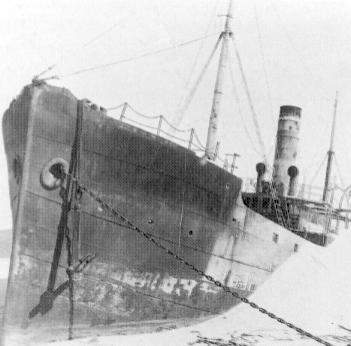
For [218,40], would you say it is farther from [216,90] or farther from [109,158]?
[109,158]

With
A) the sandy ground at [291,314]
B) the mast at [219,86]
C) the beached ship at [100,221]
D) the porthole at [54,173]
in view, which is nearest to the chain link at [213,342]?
the sandy ground at [291,314]

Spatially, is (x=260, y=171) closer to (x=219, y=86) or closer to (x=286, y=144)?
(x=286, y=144)

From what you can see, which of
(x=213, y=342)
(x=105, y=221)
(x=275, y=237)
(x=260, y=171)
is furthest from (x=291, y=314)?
(x=260, y=171)

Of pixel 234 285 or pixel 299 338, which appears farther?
pixel 234 285

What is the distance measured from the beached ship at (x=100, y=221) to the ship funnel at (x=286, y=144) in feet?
20.6

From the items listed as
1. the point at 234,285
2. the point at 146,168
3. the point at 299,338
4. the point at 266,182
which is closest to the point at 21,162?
the point at 146,168

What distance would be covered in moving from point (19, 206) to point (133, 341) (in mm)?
2756

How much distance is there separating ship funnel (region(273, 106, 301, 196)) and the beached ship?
629 centimetres

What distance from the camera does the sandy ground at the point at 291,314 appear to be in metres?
7.43

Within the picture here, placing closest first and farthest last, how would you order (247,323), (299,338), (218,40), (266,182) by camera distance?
1. (299,338)
2. (247,323)
3. (218,40)
4. (266,182)

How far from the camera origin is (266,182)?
45.0 feet

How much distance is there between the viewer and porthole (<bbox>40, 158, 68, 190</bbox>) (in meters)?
6.35

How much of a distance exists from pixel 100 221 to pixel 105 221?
84 mm

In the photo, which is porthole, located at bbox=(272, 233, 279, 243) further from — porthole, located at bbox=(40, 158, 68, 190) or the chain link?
porthole, located at bbox=(40, 158, 68, 190)
